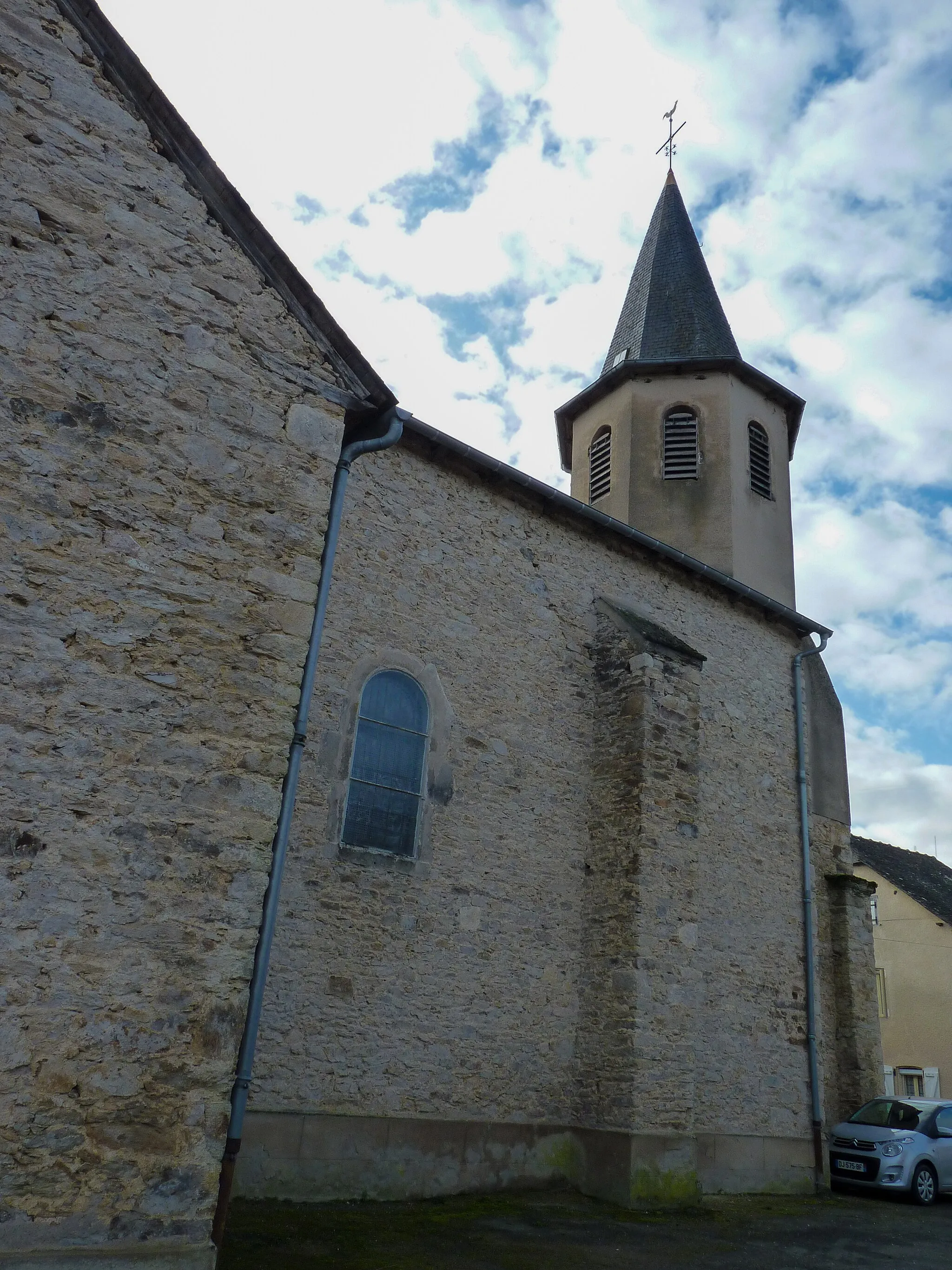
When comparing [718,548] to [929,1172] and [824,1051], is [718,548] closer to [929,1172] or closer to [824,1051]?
[824,1051]

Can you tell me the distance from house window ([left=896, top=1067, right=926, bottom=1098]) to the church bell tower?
12.6 m

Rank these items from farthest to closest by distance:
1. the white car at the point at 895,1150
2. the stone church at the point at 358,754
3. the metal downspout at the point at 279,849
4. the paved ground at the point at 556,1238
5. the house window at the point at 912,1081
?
the house window at the point at 912,1081 → the white car at the point at 895,1150 → the paved ground at the point at 556,1238 → the metal downspout at the point at 279,849 → the stone church at the point at 358,754

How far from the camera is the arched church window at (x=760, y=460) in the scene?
48.9ft

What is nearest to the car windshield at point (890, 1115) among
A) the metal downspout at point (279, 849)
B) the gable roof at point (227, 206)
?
the metal downspout at point (279, 849)

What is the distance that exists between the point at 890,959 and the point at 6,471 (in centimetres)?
2295

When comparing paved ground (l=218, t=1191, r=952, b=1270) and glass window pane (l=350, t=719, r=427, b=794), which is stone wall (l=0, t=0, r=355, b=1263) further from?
glass window pane (l=350, t=719, r=427, b=794)

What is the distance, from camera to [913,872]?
2414cm

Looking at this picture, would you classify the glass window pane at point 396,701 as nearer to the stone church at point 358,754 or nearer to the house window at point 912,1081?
the stone church at point 358,754

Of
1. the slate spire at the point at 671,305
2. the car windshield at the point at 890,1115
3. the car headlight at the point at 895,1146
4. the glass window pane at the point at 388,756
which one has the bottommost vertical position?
the car headlight at the point at 895,1146

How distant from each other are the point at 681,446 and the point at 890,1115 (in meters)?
9.46

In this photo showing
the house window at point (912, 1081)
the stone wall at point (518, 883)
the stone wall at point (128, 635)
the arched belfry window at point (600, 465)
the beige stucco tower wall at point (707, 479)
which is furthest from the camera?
the house window at point (912, 1081)

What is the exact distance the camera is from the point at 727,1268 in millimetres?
6410

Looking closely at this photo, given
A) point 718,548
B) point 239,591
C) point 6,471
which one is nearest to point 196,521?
point 239,591


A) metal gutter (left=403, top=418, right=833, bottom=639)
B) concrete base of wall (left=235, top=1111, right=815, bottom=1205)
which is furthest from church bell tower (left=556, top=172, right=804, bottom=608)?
concrete base of wall (left=235, top=1111, right=815, bottom=1205)
